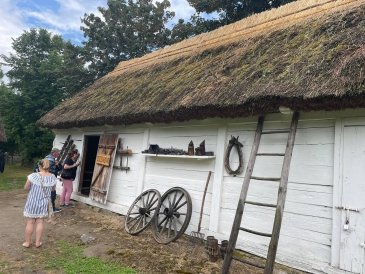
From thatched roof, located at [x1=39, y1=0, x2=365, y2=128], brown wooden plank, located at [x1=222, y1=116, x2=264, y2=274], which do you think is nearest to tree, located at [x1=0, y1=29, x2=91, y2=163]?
thatched roof, located at [x1=39, y1=0, x2=365, y2=128]

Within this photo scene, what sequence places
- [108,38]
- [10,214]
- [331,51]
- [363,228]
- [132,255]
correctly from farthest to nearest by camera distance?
[108,38], [10,214], [132,255], [331,51], [363,228]

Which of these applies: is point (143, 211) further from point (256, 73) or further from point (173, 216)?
point (256, 73)

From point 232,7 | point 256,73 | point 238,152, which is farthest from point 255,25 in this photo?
point 232,7

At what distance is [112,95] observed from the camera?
8.33 m

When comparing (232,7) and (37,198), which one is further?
(232,7)

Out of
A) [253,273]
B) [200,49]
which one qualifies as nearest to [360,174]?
[253,273]

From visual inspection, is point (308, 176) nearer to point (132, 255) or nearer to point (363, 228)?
point (363, 228)

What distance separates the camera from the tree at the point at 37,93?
1973 centimetres

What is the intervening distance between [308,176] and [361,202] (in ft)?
2.25

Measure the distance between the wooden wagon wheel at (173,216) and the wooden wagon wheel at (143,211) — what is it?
0.18 metres

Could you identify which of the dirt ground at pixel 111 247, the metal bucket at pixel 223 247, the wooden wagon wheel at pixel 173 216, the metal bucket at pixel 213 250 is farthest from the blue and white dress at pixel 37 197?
the metal bucket at pixel 223 247

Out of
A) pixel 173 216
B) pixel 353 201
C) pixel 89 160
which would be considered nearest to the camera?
pixel 353 201

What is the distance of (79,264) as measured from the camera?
4.37 m

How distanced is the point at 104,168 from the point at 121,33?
15445mm
